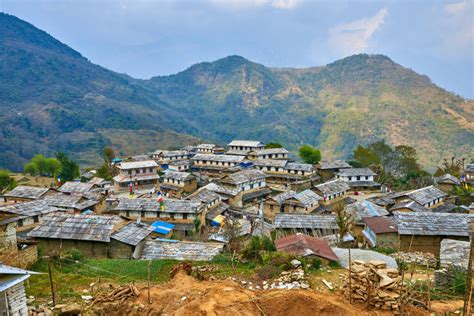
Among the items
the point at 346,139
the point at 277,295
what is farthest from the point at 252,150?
the point at 346,139

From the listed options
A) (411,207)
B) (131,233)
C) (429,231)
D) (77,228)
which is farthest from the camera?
(411,207)

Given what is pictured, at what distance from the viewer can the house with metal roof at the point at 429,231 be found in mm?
23688

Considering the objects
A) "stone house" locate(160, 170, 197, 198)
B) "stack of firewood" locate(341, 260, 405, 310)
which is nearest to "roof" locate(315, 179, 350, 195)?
"stone house" locate(160, 170, 197, 198)

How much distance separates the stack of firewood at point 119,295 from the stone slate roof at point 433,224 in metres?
18.9

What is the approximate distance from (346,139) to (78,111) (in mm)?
133905

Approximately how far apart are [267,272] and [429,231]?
46.9 ft

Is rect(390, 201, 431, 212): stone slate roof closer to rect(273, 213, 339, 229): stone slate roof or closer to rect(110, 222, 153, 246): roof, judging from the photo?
rect(273, 213, 339, 229): stone slate roof

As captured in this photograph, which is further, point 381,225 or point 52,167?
point 52,167

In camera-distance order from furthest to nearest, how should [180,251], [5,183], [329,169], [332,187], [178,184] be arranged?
[329,169] → [178,184] → [5,183] → [332,187] → [180,251]

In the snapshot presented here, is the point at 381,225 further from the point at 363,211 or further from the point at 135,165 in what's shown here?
the point at 135,165

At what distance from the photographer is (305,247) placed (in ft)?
62.3

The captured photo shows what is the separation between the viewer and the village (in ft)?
42.1

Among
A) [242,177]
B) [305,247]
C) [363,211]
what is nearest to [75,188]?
[242,177]

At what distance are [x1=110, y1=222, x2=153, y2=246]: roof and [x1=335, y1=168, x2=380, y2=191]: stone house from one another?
43041 mm
